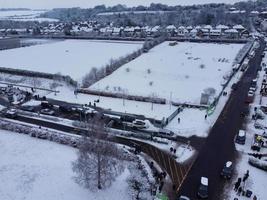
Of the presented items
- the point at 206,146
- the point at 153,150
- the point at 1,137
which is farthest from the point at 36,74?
the point at 206,146

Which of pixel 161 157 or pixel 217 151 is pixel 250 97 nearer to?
pixel 217 151

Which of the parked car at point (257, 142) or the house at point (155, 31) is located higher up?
the house at point (155, 31)

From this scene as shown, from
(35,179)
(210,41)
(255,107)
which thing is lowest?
(35,179)

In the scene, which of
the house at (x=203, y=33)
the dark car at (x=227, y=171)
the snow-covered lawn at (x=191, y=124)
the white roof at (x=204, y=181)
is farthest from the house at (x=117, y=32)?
the white roof at (x=204, y=181)

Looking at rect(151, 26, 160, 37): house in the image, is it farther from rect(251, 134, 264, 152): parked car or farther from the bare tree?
the bare tree

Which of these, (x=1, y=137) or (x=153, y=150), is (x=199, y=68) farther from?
(x=1, y=137)

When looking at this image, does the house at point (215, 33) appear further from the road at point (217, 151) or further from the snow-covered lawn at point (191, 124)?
the snow-covered lawn at point (191, 124)

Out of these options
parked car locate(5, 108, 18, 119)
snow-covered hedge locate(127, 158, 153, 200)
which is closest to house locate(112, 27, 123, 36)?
parked car locate(5, 108, 18, 119)
